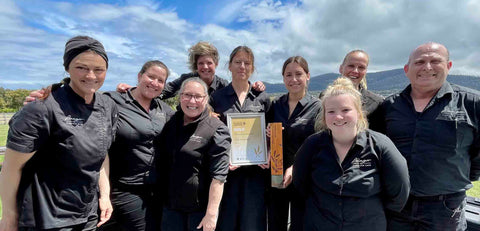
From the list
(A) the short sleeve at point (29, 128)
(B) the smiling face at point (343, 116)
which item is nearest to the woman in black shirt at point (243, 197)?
(B) the smiling face at point (343, 116)

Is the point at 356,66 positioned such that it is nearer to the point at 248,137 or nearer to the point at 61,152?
the point at 248,137

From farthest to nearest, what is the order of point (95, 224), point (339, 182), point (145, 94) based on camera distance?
point (145, 94)
point (95, 224)
point (339, 182)

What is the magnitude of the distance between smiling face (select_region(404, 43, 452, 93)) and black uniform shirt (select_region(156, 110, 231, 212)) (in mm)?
2260

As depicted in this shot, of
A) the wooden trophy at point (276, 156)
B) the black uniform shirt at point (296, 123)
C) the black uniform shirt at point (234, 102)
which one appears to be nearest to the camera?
the wooden trophy at point (276, 156)

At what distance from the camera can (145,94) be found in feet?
10.7

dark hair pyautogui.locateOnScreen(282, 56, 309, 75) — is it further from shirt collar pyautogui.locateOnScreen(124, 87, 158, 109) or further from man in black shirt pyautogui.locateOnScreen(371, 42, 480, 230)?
shirt collar pyautogui.locateOnScreen(124, 87, 158, 109)

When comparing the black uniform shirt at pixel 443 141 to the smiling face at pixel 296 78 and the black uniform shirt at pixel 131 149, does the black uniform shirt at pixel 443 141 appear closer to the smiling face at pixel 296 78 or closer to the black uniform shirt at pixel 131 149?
the smiling face at pixel 296 78

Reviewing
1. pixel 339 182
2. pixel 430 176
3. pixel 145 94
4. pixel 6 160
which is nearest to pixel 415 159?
pixel 430 176

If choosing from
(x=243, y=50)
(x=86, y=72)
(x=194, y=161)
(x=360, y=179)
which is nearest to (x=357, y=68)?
(x=243, y=50)

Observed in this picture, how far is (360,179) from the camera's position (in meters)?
2.28

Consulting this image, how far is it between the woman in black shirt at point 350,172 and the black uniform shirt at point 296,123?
2.55ft

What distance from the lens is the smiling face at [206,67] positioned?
4.42 metres

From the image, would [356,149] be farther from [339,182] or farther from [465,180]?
[465,180]

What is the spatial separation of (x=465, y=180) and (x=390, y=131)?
85cm
